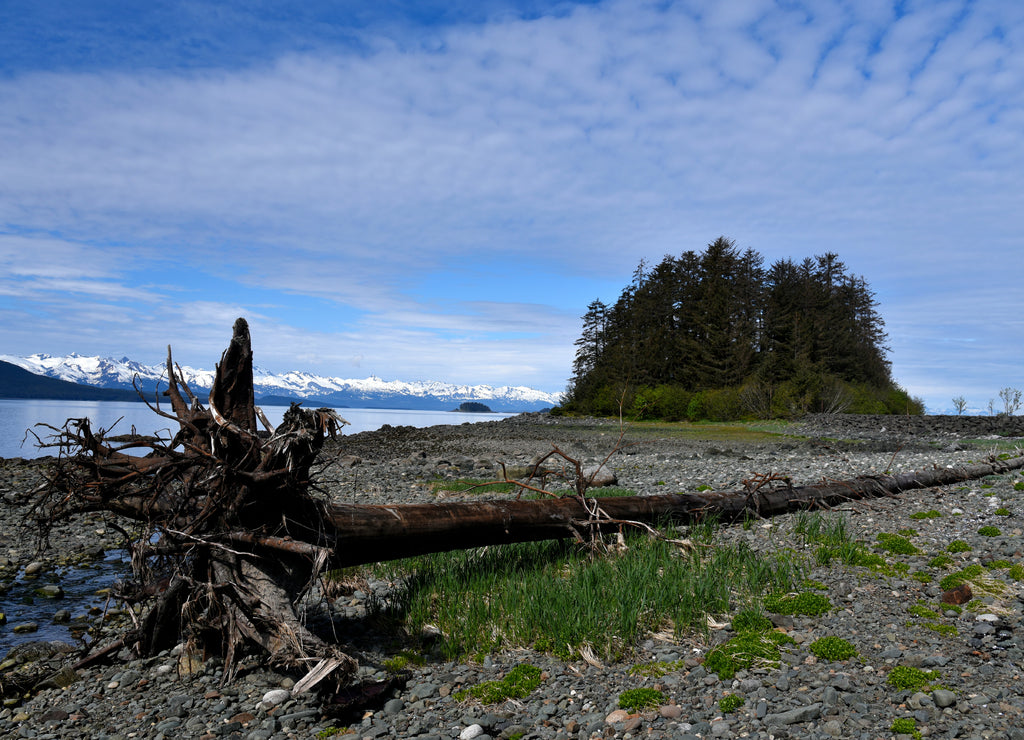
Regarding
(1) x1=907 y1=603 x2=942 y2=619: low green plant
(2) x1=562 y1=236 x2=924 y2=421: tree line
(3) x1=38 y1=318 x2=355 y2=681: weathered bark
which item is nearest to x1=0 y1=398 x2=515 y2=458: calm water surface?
(3) x1=38 y1=318 x2=355 y2=681: weathered bark

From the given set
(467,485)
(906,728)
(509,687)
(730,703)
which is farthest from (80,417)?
(467,485)

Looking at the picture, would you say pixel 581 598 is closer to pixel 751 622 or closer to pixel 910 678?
pixel 751 622

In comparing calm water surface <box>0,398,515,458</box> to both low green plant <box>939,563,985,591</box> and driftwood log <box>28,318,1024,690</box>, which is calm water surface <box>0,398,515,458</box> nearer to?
driftwood log <box>28,318,1024,690</box>

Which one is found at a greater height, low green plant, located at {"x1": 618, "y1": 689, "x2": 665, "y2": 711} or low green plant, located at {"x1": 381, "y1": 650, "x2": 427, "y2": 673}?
low green plant, located at {"x1": 618, "y1": 689, "x2": 665, "y2": 711}

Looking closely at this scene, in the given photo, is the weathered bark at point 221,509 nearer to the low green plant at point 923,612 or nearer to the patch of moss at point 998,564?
the low green plant at point 923,612

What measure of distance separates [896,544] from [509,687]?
527 centimetres

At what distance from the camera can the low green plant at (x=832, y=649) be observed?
4641 millimetres

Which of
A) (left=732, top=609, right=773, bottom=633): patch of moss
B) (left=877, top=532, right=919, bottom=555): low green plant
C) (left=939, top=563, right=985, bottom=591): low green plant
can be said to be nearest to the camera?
(left=732, top=609, right=773, bottom=633): patch of moss

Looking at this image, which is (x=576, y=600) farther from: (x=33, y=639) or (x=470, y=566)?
(x=33, y=639)

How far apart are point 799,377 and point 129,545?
5031 cm

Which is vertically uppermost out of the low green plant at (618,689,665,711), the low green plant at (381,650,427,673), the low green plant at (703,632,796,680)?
the low green plant at (703,632,796,680)

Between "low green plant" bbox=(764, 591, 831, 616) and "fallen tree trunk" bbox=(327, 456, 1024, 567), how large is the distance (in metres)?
2.41

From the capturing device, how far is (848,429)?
33.4 m

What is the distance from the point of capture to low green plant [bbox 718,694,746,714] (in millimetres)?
4086
